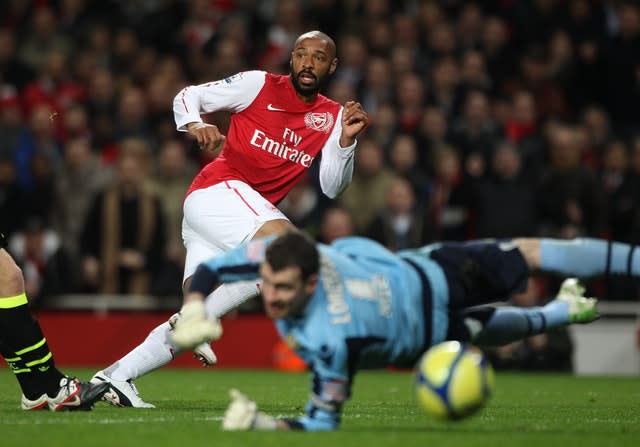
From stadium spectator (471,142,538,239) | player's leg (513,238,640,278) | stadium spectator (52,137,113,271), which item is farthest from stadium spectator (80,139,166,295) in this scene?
player's leg (513,238,640,278)

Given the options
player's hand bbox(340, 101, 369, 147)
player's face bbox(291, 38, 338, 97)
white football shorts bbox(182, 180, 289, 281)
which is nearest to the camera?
white football shorts bbox(182, 180, 289, 281)

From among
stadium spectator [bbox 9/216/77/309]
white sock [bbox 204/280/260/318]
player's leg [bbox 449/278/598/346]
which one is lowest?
stadium spectator [bbox 9/216/77/309]

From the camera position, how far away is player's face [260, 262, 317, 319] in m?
5.73

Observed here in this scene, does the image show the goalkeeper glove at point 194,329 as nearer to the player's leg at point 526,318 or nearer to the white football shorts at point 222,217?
the player's leg at point 526,318

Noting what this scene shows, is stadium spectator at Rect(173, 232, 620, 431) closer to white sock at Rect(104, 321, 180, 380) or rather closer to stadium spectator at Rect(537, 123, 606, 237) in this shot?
white sock at Rect(104, 321, 180, 380)

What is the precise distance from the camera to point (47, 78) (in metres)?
15.6

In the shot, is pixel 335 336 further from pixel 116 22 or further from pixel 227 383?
pixel 116 22

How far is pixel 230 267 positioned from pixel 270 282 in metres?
0.34

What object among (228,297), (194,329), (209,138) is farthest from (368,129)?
(194,329)

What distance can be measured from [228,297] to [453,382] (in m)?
2.51

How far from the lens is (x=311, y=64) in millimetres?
8227

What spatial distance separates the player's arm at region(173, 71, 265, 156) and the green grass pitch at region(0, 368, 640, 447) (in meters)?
2.01

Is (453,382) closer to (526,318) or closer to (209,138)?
(526,318)

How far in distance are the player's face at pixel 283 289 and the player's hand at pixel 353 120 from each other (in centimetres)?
224
